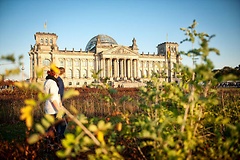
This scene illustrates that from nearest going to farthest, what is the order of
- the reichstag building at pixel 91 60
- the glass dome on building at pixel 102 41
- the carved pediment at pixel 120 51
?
the reichstag building at pixel 91 60 < the carved pediment at pixel 120 51 < the glass dome on building at pixel 102 41

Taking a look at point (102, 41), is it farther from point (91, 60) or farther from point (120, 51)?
point (91, 60)

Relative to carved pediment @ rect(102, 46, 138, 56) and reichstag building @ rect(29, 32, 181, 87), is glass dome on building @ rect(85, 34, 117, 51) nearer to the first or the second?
reichstag building @ rect(29, 32, 181, 87)

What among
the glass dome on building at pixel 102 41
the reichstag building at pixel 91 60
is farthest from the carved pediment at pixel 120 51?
the glass dome on building at pixel 102 41

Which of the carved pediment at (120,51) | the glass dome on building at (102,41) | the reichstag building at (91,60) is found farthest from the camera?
the glass dome on building at (102,41)

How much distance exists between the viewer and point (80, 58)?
65.7m

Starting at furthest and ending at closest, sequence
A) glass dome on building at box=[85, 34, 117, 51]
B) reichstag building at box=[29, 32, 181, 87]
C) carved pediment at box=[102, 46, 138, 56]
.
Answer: glass dome on building at box=[85, 34, 117, 51]
carved pediment at box=[102, 46, 138, 56]
reichstag building at box=[29, 32, 181, 87]

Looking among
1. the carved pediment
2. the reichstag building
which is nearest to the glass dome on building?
the reichstag building

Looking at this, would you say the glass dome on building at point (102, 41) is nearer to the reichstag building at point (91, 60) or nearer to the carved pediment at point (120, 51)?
the reichstag building at point (91, 60)

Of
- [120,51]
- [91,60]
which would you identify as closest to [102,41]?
[120,51]

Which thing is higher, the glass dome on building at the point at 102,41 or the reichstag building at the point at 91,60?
the glass dome on building at the point at 102,41

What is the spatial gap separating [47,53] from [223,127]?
6239 centimetres

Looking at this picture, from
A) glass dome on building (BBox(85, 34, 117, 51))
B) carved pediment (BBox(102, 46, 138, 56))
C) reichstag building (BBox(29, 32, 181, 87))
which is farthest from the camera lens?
glass dome on building (BBox(85, 34, 117, 51))

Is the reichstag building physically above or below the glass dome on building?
below

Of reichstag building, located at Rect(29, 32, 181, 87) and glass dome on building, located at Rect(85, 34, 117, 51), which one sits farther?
glass dome on building, located at Rect(85, 34, 117, 51)
